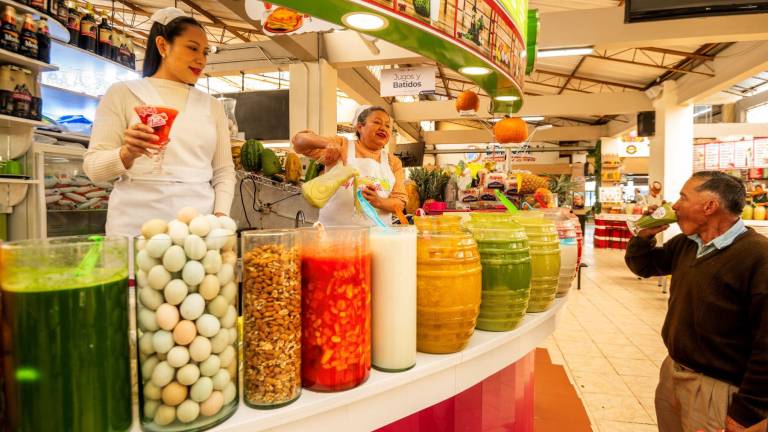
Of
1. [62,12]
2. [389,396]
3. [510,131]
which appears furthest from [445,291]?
[510,131]

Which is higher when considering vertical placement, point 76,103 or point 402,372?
point 76,103

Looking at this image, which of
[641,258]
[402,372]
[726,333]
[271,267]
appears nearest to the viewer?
[271,267]

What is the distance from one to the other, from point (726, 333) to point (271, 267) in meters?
1.74

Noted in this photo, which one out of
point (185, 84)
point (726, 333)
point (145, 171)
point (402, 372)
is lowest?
point (726, 333)

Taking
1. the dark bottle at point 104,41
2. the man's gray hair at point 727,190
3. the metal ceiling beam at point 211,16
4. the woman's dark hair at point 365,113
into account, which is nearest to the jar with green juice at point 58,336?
the woman's dark hair at point 365,113

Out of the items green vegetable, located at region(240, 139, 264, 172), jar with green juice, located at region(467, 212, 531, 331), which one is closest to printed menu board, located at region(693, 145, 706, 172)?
green vegetable, located at region(240, 139, 264, 172)

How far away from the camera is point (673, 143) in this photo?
9.41 metres

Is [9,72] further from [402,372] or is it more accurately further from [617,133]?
[617,133]

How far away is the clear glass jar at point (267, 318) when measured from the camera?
73cm

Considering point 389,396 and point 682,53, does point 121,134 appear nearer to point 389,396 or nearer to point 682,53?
point 389,396

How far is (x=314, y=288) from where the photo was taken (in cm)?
80

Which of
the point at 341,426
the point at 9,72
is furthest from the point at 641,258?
the point at 9,72

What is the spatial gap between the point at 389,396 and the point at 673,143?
10.7 metres

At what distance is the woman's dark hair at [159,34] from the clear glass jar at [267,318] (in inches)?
41.2
